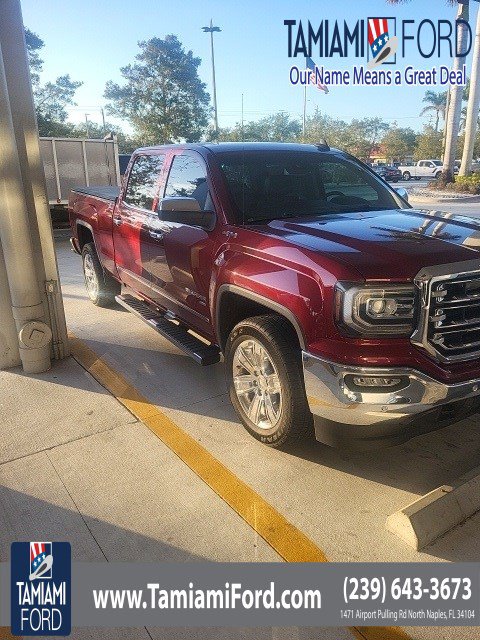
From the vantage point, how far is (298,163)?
3.87m

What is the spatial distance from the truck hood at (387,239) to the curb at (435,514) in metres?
1.10

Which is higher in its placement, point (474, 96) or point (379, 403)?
point (474, 96)

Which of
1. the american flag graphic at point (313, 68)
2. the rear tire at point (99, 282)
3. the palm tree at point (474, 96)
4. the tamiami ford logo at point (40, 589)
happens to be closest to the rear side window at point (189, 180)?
the american flag graphic at point (313, 68)

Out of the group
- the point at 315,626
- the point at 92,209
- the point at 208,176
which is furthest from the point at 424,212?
the point at 92,209

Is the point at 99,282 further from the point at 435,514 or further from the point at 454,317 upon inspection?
the point at 435,514

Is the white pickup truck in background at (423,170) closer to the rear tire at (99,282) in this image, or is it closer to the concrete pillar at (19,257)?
the rear tire at (99,282)

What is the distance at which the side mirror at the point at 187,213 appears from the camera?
331 centimetres

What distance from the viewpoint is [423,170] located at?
39688 mm

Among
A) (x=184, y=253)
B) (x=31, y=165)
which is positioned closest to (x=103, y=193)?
(x=31, y=165)

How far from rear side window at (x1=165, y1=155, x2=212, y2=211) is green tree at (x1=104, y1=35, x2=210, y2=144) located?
31901 millimetres

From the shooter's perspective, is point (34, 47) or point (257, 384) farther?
Answer: point (34, 47)

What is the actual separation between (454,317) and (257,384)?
1.23 metres

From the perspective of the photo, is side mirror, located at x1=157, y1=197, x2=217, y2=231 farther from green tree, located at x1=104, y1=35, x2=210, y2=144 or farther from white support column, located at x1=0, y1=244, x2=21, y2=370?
green tree, located at x1=104, y1=35, x2=210, y2=144

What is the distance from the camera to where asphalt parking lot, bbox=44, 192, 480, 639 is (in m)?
2.38
